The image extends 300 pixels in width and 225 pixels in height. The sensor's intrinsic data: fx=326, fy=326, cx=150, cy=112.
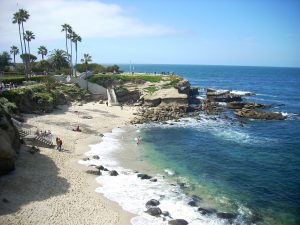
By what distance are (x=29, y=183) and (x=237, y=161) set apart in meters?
24.0

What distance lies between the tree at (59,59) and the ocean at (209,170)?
161 ft

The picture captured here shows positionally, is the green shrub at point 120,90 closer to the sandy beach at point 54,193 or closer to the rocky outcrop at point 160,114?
the rocky outcrop at point 160,114

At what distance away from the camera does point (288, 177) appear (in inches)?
1353

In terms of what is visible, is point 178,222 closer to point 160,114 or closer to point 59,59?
point 160,114

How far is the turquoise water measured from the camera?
28.1 meters

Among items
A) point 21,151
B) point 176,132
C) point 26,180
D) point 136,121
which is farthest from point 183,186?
point 136,121

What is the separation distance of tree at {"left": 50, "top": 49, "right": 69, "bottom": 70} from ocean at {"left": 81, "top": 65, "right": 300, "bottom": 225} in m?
49.1

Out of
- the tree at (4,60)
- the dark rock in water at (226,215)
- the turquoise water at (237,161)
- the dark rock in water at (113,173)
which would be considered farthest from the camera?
the tree at (4,60)

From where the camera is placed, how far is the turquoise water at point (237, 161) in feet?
92.3

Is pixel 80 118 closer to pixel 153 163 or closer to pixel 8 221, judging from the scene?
pixel 153 163

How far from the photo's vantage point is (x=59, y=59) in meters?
94.4

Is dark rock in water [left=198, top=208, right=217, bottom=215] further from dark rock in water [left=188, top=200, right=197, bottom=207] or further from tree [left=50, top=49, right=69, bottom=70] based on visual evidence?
tree [left=50, top=49, right=69, bottom=70]

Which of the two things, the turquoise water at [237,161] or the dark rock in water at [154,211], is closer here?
the dark rock in water at [154,211]

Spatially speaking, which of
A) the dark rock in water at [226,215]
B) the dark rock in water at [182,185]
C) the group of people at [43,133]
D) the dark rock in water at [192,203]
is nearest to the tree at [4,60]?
the group of people at [43,133]
